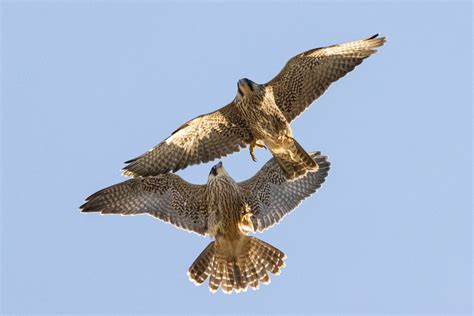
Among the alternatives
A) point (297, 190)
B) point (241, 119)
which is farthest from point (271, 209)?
point (241, 119)

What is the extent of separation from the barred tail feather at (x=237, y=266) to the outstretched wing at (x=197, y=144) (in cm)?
117

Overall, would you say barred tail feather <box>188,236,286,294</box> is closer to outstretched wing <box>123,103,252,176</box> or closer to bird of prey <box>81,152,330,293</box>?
bird of prey <box>81,152,330,293</box>

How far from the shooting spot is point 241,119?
42.3ft

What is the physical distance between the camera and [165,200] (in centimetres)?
1341

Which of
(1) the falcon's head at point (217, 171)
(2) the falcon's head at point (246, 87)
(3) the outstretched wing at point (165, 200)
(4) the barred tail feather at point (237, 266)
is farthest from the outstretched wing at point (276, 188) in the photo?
(2) the falcon's head at point (246, 87)

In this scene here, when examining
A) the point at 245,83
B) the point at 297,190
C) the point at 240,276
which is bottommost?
the point at 240,276

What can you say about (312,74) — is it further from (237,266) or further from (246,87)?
(237,266)

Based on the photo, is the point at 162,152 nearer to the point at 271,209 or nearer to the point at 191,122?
the point at 191,122

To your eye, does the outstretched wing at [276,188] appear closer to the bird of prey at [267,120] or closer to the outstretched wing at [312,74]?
the bird of prey at [267,120]

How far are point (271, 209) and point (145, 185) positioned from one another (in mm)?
1585

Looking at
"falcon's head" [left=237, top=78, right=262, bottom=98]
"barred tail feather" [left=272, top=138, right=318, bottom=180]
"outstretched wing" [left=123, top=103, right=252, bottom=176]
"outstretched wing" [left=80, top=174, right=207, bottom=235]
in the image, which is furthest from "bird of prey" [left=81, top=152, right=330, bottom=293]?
"falcon's head" [left=237, top=78, right=262, bottom=98]

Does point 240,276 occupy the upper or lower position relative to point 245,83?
lower

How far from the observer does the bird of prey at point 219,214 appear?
523 inches

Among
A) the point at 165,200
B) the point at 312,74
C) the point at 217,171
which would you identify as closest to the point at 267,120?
the point at 312,74
